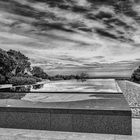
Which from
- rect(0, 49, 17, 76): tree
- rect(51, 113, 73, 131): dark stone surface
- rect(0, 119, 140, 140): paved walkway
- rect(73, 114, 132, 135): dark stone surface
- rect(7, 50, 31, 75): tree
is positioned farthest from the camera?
rect(7, 50, 31, 75): tree

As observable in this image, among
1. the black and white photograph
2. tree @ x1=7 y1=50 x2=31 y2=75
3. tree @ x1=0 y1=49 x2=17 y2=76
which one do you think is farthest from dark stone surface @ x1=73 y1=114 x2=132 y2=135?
tree @ x1=7 y1=50 x2=31 y2=75

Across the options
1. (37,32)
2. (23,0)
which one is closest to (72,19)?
(37,32)

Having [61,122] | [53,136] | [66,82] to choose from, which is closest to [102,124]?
[61,122]

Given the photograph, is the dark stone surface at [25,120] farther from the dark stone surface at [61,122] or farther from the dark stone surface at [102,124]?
the dark stone surface at [102,124]

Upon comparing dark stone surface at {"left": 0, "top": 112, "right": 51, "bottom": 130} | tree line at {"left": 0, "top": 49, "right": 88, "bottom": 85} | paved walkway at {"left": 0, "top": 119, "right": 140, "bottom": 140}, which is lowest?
paved walkway at {"left": 0, "top": 119, "right": 140, "bottom": 140}

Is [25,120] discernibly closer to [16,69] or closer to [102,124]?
[102,124]

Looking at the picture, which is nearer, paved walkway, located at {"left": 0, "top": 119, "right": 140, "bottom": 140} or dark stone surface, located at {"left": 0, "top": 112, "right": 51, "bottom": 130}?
paved walkway, located at {"left": 0, "top": 119, "right": 140, "bottom": 140}

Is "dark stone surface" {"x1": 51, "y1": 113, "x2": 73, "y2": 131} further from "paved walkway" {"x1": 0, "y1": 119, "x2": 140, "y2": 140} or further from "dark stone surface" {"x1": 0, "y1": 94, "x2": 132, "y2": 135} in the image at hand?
"paved walkway" {"x1": 0, "y1": 119, "x2": 140, "y2": 140}

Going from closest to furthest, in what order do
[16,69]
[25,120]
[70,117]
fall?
[70,117]
[25,120]
[16,69]

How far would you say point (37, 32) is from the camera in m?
14.9

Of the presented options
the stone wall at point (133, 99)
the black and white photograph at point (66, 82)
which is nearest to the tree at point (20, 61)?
the black and white photograph at point (66, 82)

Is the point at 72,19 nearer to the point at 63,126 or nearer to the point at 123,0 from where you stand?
the point at 123,0

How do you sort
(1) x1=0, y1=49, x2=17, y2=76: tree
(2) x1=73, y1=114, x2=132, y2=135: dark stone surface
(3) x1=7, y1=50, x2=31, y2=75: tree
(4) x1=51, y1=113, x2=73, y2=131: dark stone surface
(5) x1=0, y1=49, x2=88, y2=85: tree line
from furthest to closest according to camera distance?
(3) x1=7, y1=50, x2=31, y2=75: tree → (1) x1=0, y1=49, x2=17, y2=76: tree → (5) x1=0, y1=49, x2=88, y2=85: tree line → (4) x1=51, y1=113, x2=73, y2=131: dark stone surface → (2) x1=73, y1=114, x2=132, y2=135: dark stone surface

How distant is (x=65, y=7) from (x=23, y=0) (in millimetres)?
2780
